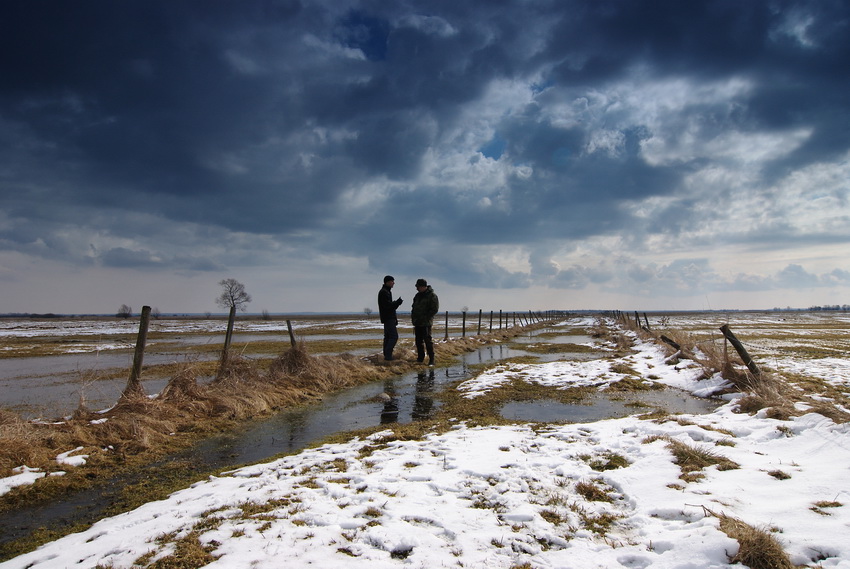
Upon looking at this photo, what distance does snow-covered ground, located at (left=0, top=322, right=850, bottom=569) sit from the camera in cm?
284

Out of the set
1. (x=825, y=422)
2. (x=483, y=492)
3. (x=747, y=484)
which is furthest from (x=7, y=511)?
(x=825, y=422)

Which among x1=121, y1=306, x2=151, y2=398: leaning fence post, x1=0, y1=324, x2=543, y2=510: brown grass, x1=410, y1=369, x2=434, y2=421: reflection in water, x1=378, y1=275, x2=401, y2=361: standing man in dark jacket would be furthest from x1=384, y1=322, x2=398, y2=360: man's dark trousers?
x1=121, y1=306, x2=151, y2=398: leaning fence post

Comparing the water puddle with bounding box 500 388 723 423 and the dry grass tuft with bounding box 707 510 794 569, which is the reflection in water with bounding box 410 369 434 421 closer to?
the water puddle with bounding box 500 388 723 423

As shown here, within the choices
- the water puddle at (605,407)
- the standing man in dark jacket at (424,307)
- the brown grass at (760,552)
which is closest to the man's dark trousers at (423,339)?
the standing man in dark jacket at (424,307)

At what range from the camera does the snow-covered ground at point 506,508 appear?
2.84 metres

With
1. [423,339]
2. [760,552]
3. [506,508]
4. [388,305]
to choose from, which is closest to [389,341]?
[423,339]

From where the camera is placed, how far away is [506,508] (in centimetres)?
365

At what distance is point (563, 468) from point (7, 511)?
18.8 ft

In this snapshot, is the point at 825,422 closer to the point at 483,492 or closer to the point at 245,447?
the point at 483,492

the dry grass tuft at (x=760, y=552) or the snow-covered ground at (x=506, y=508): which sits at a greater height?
the dry grass tuft at (x=760, y=552)

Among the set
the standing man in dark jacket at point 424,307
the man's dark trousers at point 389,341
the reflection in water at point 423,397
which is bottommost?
the reflection in water at point 423,397

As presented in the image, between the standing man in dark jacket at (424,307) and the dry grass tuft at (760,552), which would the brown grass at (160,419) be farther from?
the dry grass tuft at (760,552)

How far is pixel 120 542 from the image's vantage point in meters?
3.17

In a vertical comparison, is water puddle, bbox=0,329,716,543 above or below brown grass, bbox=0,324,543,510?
below
